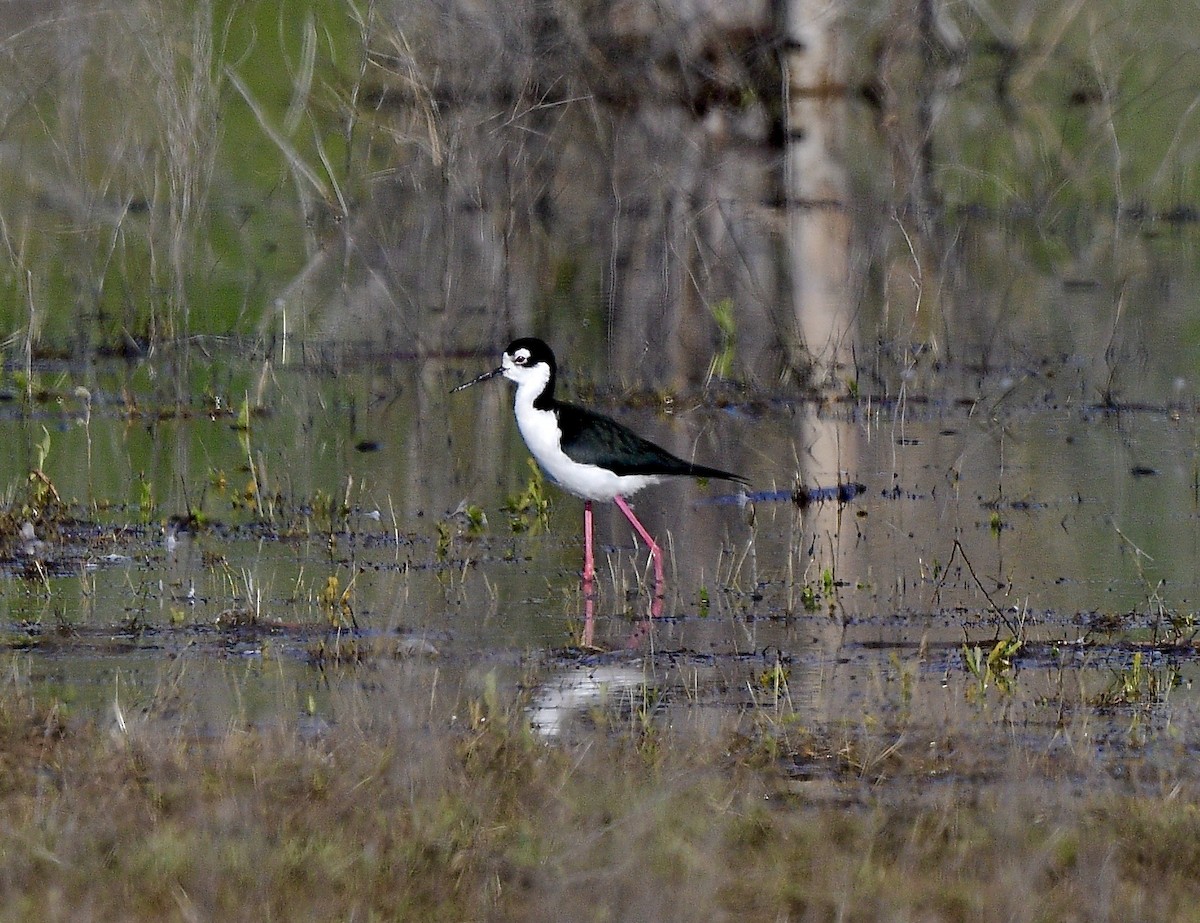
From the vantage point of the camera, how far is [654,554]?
10492 millimetres

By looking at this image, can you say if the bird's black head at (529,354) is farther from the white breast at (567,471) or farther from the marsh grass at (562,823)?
the marsh grass at (562,823)

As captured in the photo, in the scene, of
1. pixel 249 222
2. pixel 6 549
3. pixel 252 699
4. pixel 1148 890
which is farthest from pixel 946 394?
pixel 249 222

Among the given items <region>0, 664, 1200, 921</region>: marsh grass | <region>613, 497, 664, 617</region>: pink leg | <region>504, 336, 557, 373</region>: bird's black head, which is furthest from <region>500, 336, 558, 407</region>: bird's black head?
<region>0, 664, 1200, 921</region>: marsh grass

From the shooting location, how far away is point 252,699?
7961 mm

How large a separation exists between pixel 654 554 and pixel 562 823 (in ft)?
14.7

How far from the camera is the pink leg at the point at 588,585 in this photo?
30.2 feet

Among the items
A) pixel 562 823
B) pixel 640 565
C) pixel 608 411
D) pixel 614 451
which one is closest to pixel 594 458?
pixel 614 451

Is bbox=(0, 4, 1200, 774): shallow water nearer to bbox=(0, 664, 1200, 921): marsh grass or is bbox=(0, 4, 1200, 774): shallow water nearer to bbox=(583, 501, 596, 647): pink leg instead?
bbox=(583, 501, 596, 647): pink leg

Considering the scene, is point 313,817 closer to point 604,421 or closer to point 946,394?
point 604,421

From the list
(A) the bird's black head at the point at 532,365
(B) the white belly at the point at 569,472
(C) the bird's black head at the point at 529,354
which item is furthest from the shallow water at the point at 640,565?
(C) the bird's black head at the point at 529,354

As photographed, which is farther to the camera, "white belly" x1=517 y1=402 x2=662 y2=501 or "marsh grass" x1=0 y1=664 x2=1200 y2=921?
"white belly" x1=517 y1=402 x2=662 y2=501

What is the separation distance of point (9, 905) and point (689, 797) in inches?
77.3

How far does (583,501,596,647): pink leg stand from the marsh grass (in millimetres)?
1796

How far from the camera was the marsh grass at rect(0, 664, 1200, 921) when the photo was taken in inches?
223
